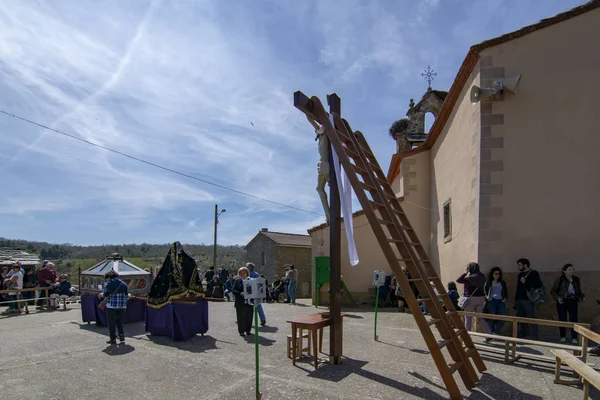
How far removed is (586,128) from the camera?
8.59 metres

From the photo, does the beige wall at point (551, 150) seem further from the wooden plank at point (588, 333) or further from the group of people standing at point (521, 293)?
the wooden plank at point (588, 333)

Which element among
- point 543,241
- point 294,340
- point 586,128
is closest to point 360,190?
point 294,340

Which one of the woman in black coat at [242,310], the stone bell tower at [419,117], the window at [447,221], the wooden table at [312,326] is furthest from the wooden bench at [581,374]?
the stone bell tower at [419,117]

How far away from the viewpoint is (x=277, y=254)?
3098cm

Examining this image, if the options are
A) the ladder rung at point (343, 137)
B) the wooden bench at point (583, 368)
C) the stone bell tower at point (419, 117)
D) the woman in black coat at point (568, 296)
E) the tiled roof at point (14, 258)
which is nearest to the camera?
the wooden bench at point (583, 368)

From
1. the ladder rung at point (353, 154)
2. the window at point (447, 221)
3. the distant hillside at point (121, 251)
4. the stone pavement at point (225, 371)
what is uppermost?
the ladder rung at point (353, 154)

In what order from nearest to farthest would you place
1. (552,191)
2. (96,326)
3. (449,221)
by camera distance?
(552,191), (96,326), (449,221)

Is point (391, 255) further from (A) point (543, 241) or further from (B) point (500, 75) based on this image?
(B) point (500, 75)

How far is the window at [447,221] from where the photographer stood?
11.7 meters

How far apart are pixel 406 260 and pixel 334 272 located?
1.34m

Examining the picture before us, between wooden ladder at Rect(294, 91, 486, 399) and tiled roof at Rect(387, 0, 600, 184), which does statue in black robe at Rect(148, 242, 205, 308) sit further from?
tiled roof at Rect(387, 0, 600, 184)

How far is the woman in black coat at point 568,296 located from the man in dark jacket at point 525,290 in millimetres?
412

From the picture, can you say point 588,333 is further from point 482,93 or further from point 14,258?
point 14,258

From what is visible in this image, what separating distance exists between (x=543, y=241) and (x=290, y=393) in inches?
261
